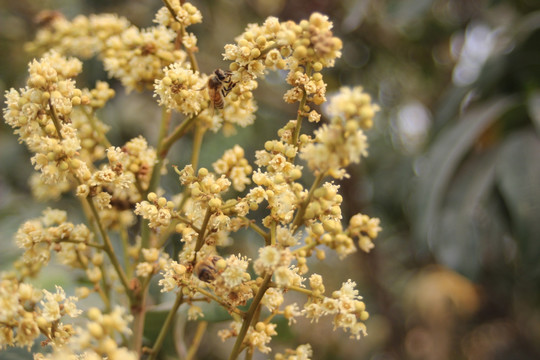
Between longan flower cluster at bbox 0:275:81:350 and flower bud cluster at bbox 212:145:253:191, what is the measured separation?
0.32m

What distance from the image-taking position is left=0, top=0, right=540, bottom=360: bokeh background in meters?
1.68

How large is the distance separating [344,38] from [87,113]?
210cm

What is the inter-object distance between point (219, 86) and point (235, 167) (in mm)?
151

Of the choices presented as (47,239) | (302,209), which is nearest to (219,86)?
(302,209)

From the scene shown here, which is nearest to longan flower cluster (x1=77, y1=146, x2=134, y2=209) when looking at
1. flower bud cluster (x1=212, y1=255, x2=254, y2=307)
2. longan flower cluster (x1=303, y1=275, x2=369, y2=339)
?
flower bud cluster (x1=212, y1=255, x2=254, y2=307)

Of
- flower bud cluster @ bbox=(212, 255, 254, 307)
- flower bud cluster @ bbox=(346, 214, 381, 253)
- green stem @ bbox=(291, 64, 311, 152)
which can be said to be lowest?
flower bud cluster @ bbox=(212, 255, 254, 307)

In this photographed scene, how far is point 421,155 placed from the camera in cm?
259

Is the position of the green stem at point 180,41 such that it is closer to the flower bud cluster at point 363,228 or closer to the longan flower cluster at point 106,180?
the longan flower cluster at point 106,180

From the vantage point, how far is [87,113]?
88 centimetres

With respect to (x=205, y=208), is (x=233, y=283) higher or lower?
lower

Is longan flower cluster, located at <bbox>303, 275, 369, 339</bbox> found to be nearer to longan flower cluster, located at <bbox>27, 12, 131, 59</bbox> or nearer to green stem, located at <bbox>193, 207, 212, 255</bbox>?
green stem, located at <bbox>193, 207, 212, 255</bbox>

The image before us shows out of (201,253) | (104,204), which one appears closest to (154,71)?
(104,204)

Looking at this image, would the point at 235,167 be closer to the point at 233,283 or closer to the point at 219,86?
the point at 219,86

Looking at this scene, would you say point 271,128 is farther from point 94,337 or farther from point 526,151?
point 94,337
